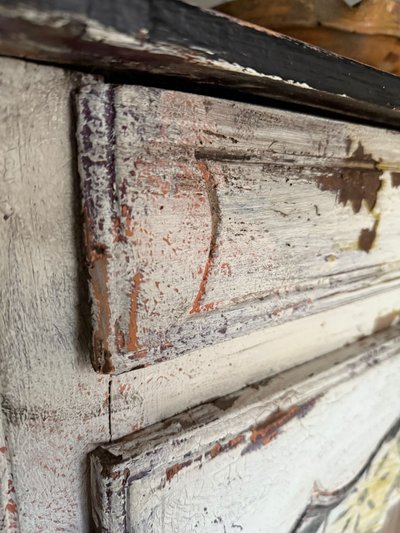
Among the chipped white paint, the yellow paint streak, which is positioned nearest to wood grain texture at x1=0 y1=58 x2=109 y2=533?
the chipped white paint

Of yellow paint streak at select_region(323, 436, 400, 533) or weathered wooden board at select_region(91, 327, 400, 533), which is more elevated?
weathered wooden board at select_region(91, 327, 400, 533)

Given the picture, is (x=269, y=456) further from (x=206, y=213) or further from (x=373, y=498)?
(x=373, y=498)

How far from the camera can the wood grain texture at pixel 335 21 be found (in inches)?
18.7

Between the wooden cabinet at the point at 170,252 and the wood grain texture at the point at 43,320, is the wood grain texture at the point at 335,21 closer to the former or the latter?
the wooden cabinet at the point at 170,252

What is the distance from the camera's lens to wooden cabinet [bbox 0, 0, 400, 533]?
345 mm

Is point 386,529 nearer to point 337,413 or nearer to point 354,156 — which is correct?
point 337,413

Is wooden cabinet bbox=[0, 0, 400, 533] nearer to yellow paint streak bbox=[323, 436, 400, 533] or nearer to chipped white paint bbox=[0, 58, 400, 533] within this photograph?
chipped white paint bbox=[0, 58, 400, 533]

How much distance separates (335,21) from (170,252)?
320 mm

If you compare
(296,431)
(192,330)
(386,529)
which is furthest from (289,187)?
(386,529)

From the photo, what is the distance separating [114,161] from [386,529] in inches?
42.0

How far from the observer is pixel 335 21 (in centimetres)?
48

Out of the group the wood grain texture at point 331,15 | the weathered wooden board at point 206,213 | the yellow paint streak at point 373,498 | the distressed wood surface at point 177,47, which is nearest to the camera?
the distressed wood surface at point 177,47

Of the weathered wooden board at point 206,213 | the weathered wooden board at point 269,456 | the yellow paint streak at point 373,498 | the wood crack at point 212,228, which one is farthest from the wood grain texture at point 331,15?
the yellow paint streak at point 373,498

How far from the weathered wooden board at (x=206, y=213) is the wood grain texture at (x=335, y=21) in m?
0.09
